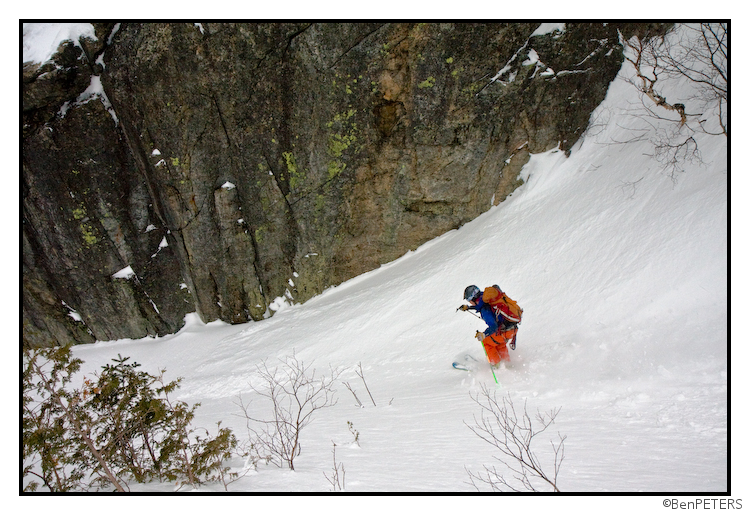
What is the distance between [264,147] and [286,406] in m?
7.28

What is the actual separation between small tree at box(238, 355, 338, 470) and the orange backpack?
8.98ft

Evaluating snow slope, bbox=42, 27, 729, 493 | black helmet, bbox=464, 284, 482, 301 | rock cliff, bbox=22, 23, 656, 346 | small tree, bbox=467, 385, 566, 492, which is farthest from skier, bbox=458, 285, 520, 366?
rock cliff, bbox=22, 23, 656, 346

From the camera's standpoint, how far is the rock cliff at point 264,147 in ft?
32.9

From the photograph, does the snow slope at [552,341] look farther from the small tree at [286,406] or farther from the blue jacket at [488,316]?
the blue jacket at [488,316]

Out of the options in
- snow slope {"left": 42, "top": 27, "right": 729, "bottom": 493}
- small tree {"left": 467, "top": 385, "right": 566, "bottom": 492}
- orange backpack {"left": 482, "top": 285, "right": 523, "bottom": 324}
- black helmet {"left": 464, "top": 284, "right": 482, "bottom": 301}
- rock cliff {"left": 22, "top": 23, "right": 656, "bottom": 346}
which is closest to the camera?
small tree {"left": 467, "top": 385, "right": 566, "bottom": 492}

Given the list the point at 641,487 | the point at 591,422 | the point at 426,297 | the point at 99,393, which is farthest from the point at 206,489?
the point at 426,297

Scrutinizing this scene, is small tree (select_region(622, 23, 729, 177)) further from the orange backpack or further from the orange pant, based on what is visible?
the orange pant

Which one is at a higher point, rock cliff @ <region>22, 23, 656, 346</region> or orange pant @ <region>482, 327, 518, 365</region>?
rock cliff @ <region>22, 23, 656, 346</region>

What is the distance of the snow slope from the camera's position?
3.20m

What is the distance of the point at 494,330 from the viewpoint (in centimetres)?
569

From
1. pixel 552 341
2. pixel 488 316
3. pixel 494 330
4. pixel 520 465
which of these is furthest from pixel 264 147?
pixel 520 465

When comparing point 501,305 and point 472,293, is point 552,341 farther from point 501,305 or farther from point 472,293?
point 472,293

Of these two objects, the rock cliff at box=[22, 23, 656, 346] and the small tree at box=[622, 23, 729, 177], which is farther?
the rock cliff at box=[22, 23, 656, 346]

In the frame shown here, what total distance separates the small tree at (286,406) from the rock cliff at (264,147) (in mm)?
4091
